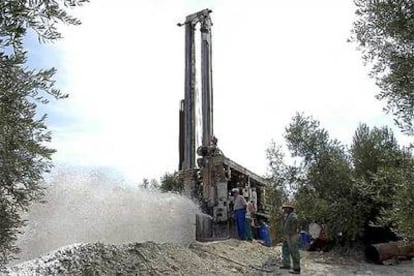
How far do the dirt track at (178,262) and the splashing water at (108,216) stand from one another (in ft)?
14.9

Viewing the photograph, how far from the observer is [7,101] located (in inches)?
148

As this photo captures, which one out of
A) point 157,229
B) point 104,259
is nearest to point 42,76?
point 104,259

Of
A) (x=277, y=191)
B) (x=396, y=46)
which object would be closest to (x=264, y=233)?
(x=277, y=191)

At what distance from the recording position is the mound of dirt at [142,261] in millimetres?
9477

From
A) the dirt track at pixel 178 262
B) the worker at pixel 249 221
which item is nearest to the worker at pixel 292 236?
the dirt track at pixel 178 262

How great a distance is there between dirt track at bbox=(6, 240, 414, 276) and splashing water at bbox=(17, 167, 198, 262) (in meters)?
4.55

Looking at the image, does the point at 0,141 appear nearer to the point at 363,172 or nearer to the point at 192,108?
the point at 363,172

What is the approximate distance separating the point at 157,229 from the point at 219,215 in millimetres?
2500

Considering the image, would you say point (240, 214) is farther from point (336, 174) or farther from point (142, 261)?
point (142, 261)

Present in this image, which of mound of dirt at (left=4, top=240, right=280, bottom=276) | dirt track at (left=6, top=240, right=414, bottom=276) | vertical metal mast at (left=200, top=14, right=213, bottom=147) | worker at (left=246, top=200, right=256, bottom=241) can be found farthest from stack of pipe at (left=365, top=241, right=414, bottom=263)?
vertical metal mast at (left=200, top=14, right=213, bottom=147)

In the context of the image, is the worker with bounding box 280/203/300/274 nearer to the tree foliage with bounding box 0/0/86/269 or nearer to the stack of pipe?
the stack of pipe

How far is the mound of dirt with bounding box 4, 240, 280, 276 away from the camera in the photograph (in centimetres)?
948

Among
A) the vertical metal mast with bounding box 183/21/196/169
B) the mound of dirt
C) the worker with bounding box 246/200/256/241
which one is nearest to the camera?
the mound of dirt

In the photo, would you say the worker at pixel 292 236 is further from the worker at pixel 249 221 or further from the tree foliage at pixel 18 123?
the tree foliage at pixel 18 123
